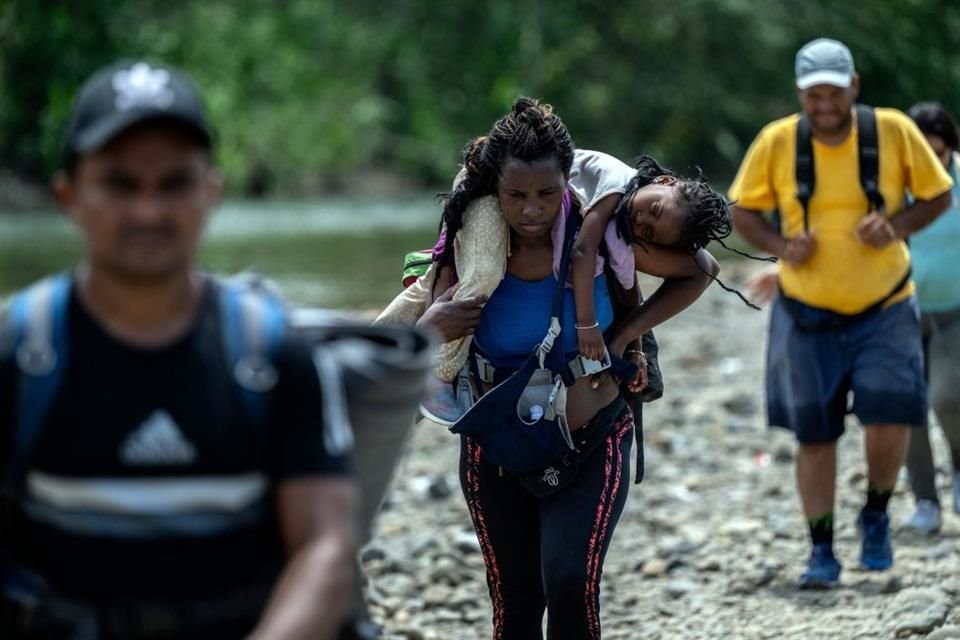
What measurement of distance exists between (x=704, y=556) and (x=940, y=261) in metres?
1.95

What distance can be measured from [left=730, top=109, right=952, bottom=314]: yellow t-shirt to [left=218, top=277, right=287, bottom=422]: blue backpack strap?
492 cm

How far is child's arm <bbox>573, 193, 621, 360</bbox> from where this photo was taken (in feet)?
16.8

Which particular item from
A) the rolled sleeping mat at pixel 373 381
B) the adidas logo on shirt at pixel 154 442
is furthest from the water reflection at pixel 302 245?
the adidas logo on shirt at pixel 154 442

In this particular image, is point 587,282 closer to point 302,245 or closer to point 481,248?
point 481,248

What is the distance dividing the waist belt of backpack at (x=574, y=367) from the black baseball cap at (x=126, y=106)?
8.01 feet

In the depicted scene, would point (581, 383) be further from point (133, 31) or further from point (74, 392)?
point (133, 31)

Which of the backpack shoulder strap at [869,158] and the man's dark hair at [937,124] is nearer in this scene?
the backpack shoulder strap at [869,158]

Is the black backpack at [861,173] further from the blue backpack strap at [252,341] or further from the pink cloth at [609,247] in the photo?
the blue backpack strap at [252,341]

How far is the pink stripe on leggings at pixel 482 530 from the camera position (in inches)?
210

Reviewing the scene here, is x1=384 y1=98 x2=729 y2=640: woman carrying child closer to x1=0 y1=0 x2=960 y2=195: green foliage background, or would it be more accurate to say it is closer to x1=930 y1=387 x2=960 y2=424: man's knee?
x1=930 y1=387 x2=960 y2=424: man's knee

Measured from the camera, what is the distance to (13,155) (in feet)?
142

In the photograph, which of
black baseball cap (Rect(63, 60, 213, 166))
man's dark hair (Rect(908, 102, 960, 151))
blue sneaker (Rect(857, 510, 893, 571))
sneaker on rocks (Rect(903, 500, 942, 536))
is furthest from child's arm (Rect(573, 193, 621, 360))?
man's dark hair (Rect(908, 102, 960, 151))

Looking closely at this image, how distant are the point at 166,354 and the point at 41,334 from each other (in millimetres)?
211

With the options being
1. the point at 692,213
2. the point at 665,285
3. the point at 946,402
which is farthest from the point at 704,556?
the point at 692,213
